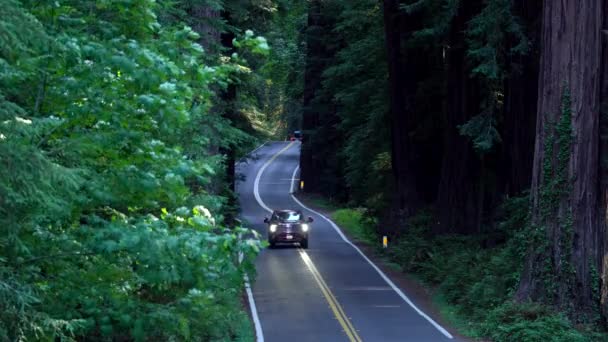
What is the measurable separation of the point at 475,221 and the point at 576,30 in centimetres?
1472

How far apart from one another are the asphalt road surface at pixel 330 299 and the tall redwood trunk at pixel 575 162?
3066 mm

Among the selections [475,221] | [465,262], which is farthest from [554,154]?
[475,221]

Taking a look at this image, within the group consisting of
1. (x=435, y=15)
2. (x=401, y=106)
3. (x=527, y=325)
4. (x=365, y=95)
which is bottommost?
(x=527, y=325)

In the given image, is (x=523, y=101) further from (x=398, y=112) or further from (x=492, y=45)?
(x=398, y=112)

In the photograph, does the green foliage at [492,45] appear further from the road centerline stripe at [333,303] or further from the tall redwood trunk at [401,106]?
the tall redwood trunk at [401,106]

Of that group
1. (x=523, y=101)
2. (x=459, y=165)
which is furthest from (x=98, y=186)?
(x=459, y=165)

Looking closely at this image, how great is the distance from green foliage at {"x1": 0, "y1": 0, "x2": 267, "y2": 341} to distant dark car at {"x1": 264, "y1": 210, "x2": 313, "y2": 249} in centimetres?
3245

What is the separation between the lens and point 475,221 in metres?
35.5

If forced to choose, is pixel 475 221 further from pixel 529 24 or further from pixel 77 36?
Result: pixel 77 36

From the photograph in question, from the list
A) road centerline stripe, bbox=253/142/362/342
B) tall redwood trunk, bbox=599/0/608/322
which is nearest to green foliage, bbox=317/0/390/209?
road centerline stripe, bbox=253/142/362/342

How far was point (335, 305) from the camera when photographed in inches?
1066

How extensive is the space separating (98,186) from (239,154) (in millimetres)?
21963

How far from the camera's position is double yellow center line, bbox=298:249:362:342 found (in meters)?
22.3

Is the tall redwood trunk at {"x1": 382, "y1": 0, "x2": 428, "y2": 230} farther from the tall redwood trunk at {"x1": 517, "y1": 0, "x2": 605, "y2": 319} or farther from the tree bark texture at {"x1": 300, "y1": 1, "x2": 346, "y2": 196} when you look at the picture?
the tree bark texture at {"x1": 300, "y1": 1, "x2": 346, "y2": 196}
